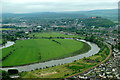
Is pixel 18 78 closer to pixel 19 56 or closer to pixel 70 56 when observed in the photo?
pixel 19 56

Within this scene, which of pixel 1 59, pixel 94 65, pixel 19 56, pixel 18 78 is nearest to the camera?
pixel 18 78

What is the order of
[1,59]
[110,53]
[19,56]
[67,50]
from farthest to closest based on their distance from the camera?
[67,50] < [110,53] < [19,56] < [1,59]

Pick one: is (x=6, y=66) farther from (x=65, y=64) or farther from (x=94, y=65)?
(x=94, y=65)

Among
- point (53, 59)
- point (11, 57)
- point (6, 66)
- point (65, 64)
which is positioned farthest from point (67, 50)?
point (6, 66)

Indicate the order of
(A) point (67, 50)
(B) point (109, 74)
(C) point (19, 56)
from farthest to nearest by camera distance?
(A) point (67, 50) < (C) point (19, 56) < (B) point (109, 74)

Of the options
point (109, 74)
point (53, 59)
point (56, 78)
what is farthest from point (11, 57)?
point (109, 74)

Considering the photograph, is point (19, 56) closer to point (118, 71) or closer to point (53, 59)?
point (53, 59)

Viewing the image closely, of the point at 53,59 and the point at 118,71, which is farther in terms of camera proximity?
the point at 53,59

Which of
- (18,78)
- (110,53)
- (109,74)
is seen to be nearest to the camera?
(18,78)

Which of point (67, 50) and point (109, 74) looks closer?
point (109, 74)
